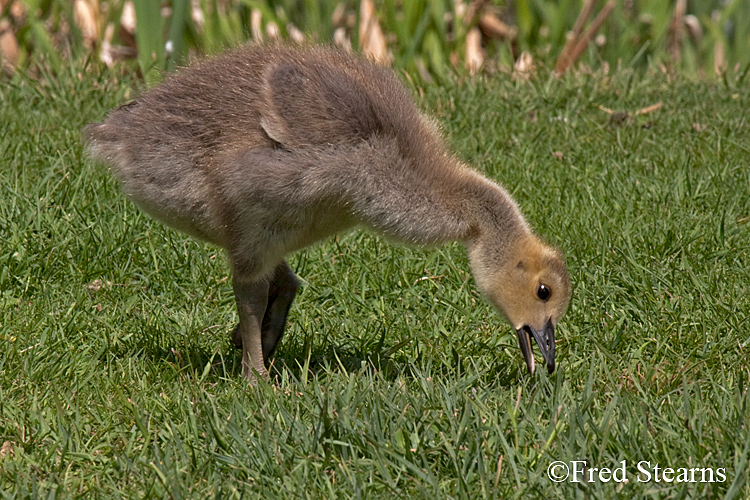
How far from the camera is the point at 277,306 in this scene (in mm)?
4273

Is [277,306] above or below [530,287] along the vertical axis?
below

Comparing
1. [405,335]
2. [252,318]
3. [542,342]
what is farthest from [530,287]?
[252,318]

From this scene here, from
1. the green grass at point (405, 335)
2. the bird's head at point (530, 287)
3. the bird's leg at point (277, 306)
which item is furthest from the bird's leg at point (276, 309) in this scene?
the bird's head at point (530, 287)

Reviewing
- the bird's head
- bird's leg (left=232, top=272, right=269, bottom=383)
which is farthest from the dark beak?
bird's leg (left=232, top=272, right=269, bottom=383)

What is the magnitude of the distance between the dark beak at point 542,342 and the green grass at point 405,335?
0.26 ft

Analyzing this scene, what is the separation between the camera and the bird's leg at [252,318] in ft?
13.0

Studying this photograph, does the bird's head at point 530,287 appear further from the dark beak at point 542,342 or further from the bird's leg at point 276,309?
the bird's leg at point 276,309

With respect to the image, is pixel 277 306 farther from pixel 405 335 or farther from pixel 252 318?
pixel 405 335

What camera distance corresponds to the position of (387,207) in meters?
3.68

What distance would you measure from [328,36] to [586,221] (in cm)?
332

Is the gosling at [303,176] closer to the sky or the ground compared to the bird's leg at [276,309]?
closer to the sky

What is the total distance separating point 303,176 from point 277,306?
0.90m

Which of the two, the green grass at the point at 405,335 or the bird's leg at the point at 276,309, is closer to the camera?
the green grass at the point at 405,335

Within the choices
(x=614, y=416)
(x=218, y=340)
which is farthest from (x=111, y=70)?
(x=614, y=416)
